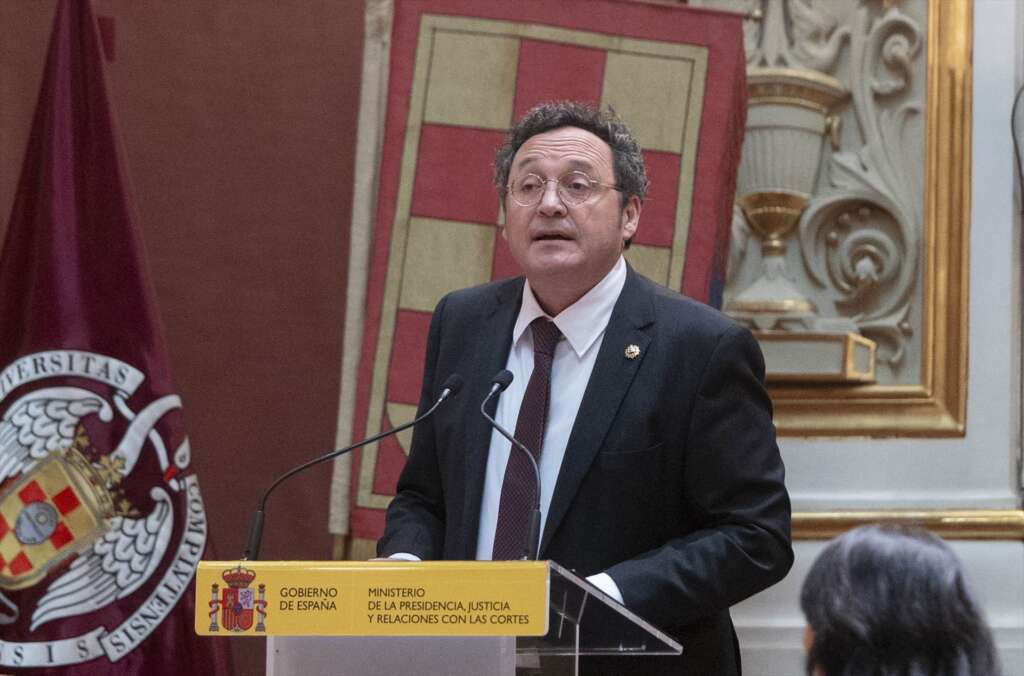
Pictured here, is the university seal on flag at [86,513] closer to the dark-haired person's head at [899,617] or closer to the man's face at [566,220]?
the man's face at [566,220]

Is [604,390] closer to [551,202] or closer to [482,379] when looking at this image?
[482,379]

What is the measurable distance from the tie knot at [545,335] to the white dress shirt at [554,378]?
1 centimetres

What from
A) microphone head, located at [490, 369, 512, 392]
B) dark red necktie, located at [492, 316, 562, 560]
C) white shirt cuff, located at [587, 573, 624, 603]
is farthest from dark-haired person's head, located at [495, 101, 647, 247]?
white shirt cuff, located at [587, 573, 624, 603]

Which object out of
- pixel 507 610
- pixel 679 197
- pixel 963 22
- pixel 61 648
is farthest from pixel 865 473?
pixel 507 610

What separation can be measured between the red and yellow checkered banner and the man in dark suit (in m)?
0.78

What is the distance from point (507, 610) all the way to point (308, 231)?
2.81 metres

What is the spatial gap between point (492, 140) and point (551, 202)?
3.38 ft

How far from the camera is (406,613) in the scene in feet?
6.42

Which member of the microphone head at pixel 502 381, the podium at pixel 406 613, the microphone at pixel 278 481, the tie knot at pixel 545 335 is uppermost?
the tie knot at pixel 545 335

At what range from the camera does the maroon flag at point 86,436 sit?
3.69 m

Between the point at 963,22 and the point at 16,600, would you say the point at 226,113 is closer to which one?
the point at 16,600

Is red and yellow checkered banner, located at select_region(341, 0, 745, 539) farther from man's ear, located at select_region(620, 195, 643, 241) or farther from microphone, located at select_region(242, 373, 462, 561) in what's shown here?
microphone, located at select_region(242, 373, 462, 561)

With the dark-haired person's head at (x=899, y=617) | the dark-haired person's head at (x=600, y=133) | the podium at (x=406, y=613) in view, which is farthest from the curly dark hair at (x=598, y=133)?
the dark-haired person's head at (x=899, y=617)

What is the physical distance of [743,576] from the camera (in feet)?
8.20
